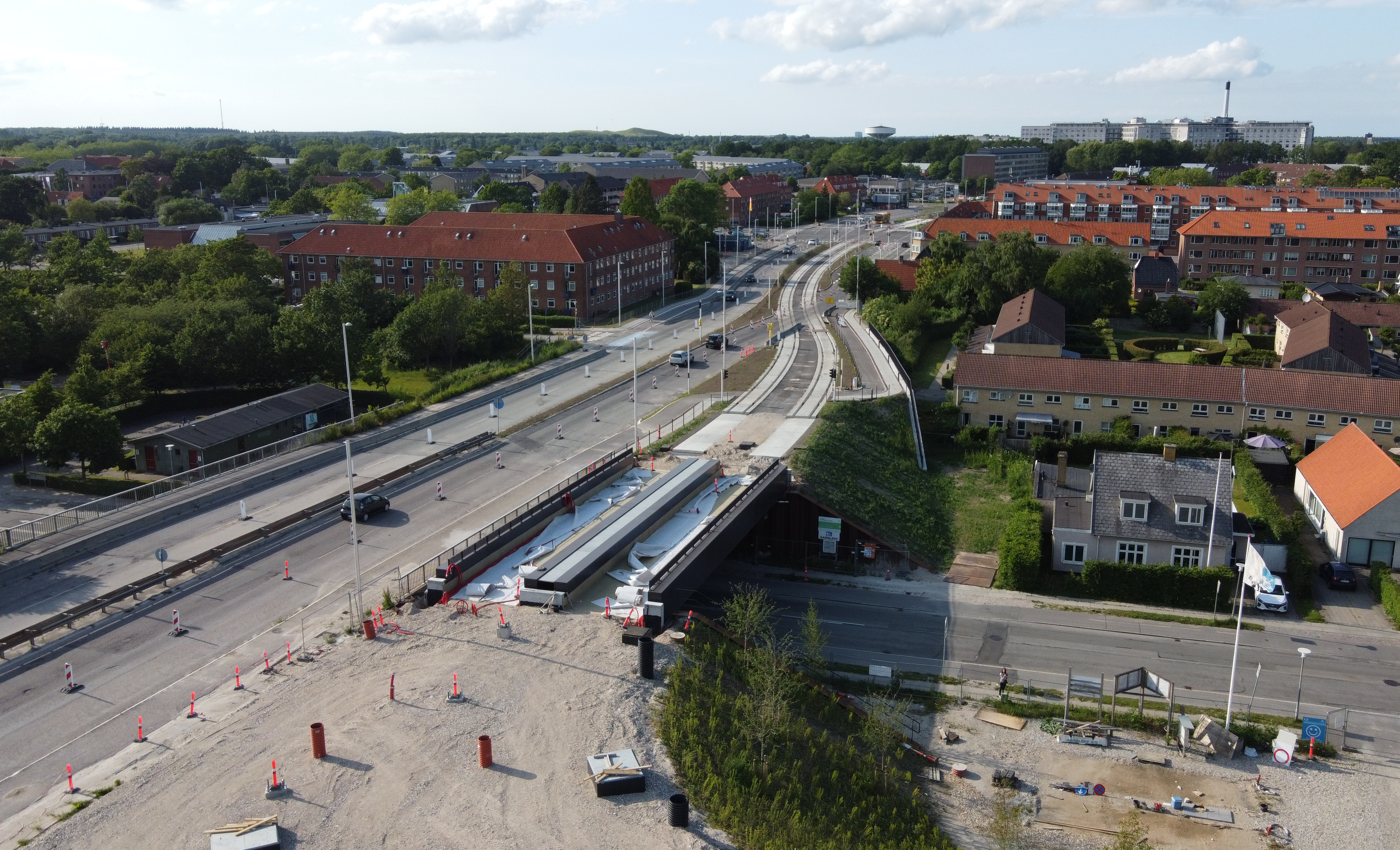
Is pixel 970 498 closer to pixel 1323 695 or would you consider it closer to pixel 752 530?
pixel 752 530

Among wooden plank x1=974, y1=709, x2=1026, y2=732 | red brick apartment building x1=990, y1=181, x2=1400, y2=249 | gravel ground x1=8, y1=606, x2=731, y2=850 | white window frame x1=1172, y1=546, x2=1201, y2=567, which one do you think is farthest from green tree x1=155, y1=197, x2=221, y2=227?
wooden plank x1=974, y1=709, x2=1026, y2=732

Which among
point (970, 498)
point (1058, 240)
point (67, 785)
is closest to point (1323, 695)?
point (970, 498)

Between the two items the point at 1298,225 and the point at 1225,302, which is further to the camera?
the point at 1298,225

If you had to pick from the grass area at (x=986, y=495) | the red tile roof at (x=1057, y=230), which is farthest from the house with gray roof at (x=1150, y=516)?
the red tile roof at (x=1057, y=230)

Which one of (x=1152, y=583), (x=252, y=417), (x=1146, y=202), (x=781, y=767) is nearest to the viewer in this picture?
(x=781, y=767)

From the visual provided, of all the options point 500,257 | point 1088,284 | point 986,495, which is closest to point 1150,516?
point 986,495

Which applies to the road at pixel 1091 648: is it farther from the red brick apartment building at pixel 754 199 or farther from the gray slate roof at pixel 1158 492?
the red brick apartment building at pixel 754 199

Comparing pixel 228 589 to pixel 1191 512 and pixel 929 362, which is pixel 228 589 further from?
pixel 929 362
